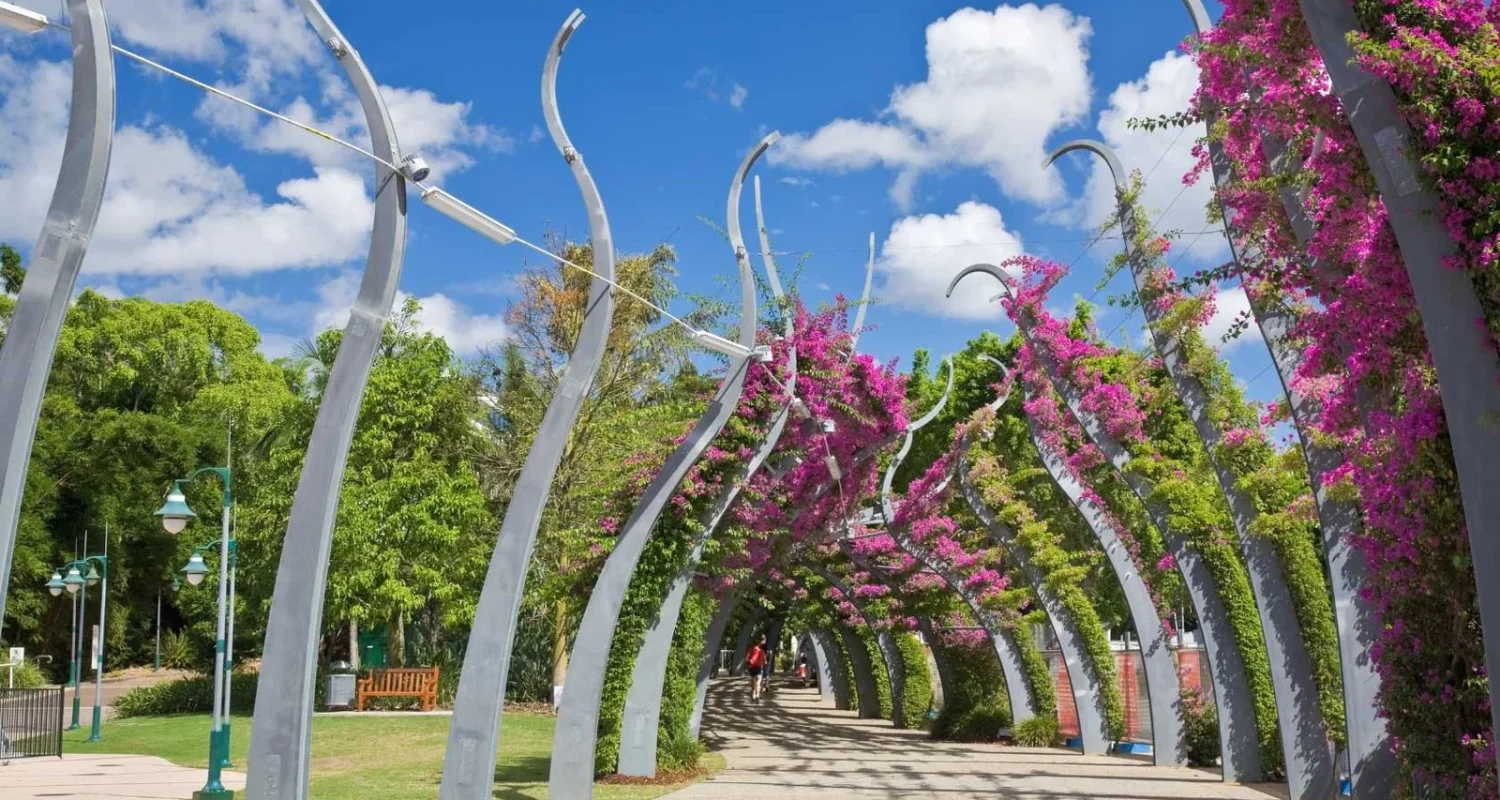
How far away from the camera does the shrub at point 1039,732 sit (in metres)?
22.3

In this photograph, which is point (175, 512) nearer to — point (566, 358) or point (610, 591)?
point (610, 591)

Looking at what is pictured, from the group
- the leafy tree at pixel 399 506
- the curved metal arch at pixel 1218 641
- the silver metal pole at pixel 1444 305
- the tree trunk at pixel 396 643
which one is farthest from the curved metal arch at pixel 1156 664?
the tree trunk at pixel 396 643

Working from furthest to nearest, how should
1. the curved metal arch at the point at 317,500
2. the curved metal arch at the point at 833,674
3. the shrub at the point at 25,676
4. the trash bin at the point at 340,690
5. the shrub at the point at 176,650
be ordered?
the shrub at the point at 176,650
the curved metal arch at the point at 833,674
the shrub at the point at 25,676
the trash bin at the point at 340,690
the curved metal arch at the point at 317,500

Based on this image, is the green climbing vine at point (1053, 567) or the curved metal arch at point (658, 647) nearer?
the curved metal arch at point (658, 647)

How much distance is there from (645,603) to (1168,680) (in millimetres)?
7860

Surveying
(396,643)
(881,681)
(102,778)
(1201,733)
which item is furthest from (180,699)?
(1201,733)

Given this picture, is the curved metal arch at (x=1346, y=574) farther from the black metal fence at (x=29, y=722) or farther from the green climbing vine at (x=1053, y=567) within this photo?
the black metal fence at (x=29, y=722)

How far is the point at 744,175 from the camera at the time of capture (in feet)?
43.8

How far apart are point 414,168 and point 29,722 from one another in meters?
18.2

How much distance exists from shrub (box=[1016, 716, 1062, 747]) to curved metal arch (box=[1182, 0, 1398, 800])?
13.4m

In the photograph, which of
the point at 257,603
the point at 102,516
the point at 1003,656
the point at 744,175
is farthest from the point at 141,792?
the point at 102,516

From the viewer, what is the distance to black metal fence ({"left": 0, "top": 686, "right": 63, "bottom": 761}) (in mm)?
20438

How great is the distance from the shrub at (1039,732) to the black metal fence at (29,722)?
51.7 ft

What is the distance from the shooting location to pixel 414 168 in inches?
277
